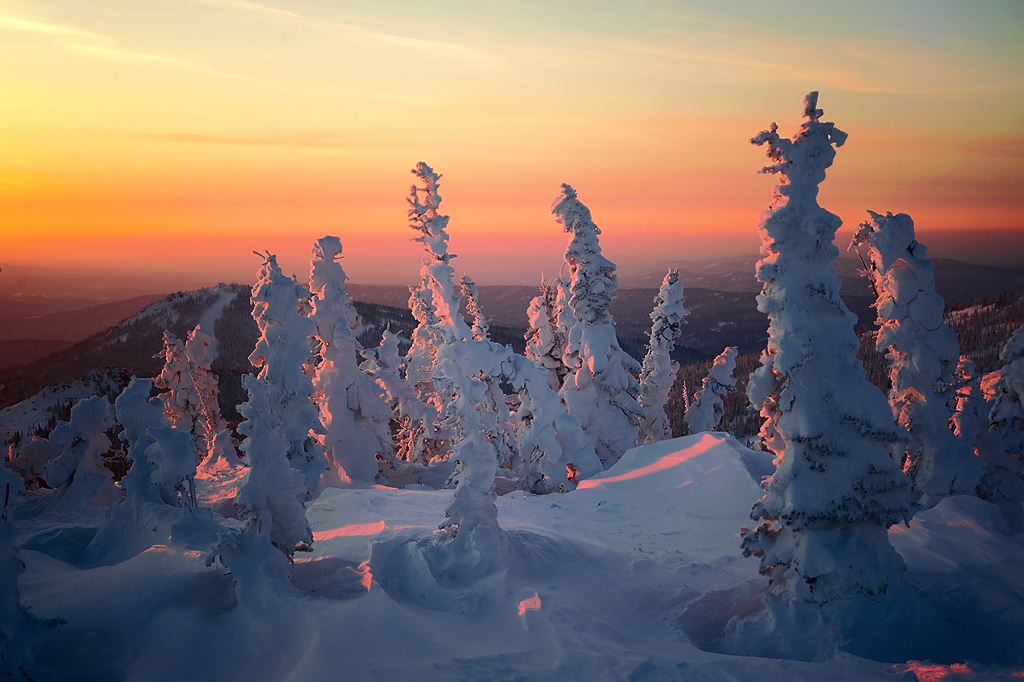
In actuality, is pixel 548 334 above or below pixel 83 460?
above

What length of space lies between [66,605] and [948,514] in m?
18.2

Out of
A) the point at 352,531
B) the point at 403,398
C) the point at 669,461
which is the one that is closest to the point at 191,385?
the point at 403,398

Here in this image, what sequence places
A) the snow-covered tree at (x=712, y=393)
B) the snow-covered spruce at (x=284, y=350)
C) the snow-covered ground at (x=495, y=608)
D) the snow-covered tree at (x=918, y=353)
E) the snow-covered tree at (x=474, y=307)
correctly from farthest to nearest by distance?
the snow-covered tree at (x=712, y=393)
the snow-covered tree at (x=474, y=307)
the snow-covered tree at (x=918, y=353)
the snow-covered spruce at (x=284, y=350)
the snow-covered ground at (x=495, y=608)

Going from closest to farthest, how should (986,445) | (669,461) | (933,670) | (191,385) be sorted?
(933,670) < (986,445) < (669,461) < (191,385)

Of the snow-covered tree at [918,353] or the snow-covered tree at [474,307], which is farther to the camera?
the snow-covered tree at [474,307]

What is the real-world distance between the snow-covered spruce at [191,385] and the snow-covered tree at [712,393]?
2753 centimetres

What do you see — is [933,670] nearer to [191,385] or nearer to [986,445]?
[986,445]

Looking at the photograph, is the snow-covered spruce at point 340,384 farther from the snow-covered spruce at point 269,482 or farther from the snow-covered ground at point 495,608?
the snow-covered spruce at point 269,482

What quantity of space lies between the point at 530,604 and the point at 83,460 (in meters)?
Answer: 17.6

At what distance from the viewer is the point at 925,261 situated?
44.4 feet

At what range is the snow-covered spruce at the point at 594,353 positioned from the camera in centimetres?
2698

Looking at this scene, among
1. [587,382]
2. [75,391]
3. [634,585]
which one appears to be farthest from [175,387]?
[75,391]

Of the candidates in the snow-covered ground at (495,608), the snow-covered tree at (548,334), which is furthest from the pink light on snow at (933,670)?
the snow-covered tree at (548,334)

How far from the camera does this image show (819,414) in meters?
10.9
